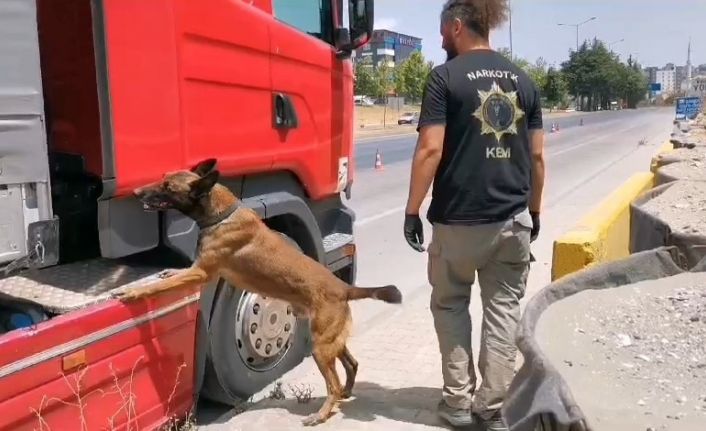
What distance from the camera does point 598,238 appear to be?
4.70 metres

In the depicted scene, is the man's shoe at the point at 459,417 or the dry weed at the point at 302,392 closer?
the man's shoe at the point at 459,417

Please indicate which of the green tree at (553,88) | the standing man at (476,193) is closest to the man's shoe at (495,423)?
the standing man at (476,193)

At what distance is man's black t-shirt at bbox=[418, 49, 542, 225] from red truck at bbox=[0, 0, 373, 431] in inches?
43.4

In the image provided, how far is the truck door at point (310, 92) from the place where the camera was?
4477mm

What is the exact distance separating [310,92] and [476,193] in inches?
61.0

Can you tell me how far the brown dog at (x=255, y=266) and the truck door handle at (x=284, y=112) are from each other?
72 cm

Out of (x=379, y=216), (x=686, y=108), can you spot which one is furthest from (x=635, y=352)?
(x=686, y=108)

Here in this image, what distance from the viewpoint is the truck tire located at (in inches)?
160

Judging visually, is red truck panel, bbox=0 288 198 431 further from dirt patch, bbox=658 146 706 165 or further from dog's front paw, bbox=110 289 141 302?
dirt patch, bbox=658 146 706 165

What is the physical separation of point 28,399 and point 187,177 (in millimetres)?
1209

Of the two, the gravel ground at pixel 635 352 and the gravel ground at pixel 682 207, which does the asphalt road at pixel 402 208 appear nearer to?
the gravel ground at pixel 682 207

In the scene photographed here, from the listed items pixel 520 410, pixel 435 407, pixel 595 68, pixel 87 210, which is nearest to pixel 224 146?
pixel 87 210

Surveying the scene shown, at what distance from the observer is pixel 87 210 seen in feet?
11.9

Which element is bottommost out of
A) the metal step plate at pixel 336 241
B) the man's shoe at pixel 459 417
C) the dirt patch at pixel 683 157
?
the man's shoe at pixel 459 417
